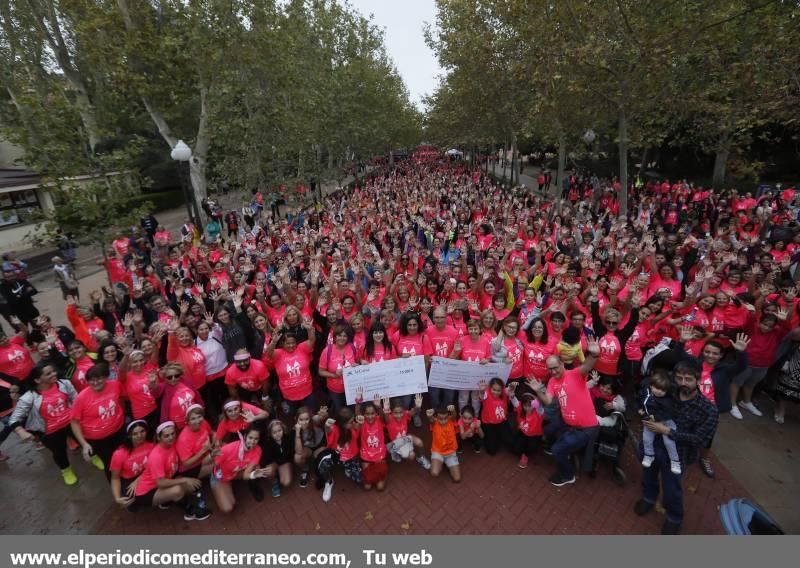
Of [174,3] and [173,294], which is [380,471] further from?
[174,3]

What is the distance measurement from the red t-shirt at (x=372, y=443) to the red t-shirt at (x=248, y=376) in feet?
5.24

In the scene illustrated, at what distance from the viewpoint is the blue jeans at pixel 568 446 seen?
448 cm

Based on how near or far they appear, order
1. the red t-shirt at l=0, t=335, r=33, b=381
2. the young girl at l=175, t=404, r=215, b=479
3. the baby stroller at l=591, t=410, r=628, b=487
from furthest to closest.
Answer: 1. the red t-shirt at l=0, t=335, r=33, b=381
2. the baby stroller at l=591, t=410, r=628, b=487
3. the young girl at l=175, t=404, r=215, b=479

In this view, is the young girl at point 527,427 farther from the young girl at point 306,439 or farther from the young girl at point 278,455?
the young girl at point 278,455

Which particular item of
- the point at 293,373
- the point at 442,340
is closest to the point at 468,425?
the point at 442,340

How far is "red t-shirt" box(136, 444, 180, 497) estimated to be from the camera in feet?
13.8

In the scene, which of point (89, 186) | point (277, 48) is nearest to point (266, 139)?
point (277, 48)

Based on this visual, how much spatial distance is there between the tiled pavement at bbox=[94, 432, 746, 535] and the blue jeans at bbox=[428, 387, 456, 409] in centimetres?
101

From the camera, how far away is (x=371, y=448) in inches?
187

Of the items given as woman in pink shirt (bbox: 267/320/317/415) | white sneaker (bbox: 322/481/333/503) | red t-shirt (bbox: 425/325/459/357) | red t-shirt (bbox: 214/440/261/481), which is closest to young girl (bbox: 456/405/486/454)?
red t-shirt (bbox: 425/325/459/357)

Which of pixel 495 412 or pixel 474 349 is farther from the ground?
pixel 474 349

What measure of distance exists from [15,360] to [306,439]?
4.42 meters

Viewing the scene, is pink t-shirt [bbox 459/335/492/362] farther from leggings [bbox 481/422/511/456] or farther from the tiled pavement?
the tiled pavement

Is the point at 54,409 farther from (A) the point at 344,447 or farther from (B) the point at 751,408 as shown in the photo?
(B) the point at 751,408
